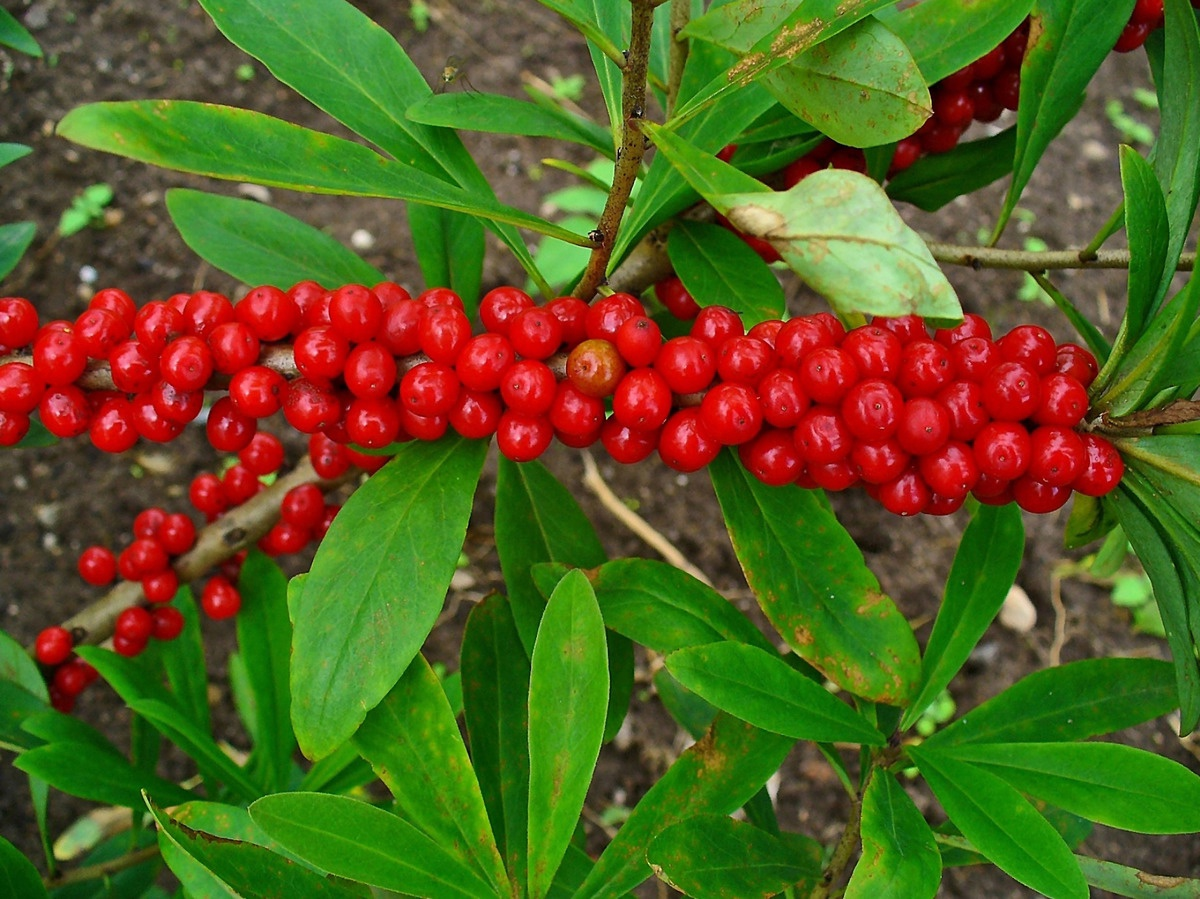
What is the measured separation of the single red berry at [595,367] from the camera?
39.3 inches

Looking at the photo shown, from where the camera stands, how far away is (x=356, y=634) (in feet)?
3.46

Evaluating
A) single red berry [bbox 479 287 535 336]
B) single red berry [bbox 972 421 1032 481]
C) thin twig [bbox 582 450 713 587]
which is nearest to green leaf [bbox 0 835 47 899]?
single red berry [bbox 479 287 535 336]

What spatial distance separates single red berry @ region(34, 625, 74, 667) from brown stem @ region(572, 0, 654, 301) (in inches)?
45.9

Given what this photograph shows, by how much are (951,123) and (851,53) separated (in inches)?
22.9

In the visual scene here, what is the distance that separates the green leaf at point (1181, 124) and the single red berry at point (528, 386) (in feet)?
2.26

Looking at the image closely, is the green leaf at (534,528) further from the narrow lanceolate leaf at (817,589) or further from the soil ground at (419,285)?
the soil ground at (419,285)

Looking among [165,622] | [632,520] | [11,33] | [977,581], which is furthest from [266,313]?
[632,520]

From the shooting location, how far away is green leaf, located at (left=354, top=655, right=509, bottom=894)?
1.08m

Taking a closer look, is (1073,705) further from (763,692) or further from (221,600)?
(221,600)

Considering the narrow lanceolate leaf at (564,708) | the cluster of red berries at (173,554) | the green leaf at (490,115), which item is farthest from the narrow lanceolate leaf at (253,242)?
the narrow lanceolate leaf at (564,708)

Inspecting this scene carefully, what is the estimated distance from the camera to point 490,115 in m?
1.18

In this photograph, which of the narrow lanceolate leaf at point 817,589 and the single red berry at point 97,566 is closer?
the narrow lanceolate leaf at point 817,589

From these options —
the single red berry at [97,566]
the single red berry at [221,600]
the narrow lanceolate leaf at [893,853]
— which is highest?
the narrow lanceolate leaf at [893,853]

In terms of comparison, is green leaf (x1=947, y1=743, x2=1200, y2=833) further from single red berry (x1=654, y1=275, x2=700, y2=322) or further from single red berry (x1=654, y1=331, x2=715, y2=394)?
single red berry (x1=654, y1=275, x2=700, y2=322)
